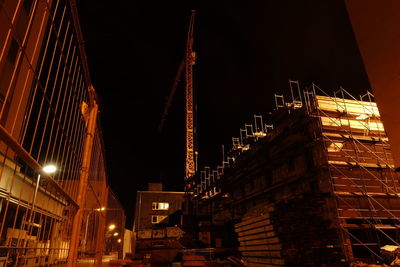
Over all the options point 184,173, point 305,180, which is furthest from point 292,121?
point 184,173

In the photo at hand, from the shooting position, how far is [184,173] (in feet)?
165

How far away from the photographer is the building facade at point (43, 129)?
1.72 m

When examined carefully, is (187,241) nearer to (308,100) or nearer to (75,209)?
(308,100)

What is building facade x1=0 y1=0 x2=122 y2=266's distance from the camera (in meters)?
1.72

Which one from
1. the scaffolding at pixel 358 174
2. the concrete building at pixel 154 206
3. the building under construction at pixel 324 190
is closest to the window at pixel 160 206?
the concrete building at pixel 154 206

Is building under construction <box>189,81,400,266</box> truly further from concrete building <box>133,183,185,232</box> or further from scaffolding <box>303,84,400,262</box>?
concrete building <box>133,183,185,232</box>

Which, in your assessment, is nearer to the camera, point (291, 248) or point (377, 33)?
point (377, 33)

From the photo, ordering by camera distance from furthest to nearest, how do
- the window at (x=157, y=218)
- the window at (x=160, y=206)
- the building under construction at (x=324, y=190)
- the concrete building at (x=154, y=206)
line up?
the window at (x=160, y=206)
the window at (x=157, y=218)
the concrete building at (x=154, y=206)
the building under construction at (x=324, y=190)

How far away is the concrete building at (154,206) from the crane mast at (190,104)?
4900mm

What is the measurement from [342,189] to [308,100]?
15.7 feet

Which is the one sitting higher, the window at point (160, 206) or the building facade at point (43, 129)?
the window at point (160, 206)

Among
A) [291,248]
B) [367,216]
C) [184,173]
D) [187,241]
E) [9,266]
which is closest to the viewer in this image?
[9,266]

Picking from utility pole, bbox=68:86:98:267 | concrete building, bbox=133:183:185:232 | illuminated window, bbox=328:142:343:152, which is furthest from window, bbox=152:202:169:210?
utility pole, bbox=68:86:98:267

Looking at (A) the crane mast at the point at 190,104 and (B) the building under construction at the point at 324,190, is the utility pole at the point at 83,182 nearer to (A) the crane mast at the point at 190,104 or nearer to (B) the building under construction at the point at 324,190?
(B) the building under construction at the point at 324,190
